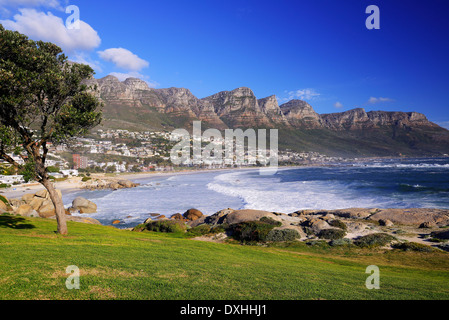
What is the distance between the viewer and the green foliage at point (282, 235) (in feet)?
81.6

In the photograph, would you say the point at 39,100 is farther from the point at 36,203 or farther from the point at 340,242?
the point at 36,203

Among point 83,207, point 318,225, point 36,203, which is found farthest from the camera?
point 83,207

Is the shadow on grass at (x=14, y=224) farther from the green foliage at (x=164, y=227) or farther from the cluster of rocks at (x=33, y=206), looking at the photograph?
the green foliage at (x=164, y=227)

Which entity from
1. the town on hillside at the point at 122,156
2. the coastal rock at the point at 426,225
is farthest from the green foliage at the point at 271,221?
the town on hillside at the point at 122,156

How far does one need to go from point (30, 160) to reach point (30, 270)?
30.7ft

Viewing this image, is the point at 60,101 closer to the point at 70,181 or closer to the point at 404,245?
the point at 404,245

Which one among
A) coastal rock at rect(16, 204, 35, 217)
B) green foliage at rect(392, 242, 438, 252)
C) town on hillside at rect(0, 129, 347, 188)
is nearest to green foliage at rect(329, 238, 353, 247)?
green foliage at rect(392, 242, 438, 252)

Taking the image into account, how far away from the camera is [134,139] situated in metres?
182

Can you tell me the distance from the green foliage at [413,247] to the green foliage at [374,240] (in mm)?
812

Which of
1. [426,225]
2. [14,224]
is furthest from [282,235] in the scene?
[14,224]

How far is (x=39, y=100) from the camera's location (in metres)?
15.4

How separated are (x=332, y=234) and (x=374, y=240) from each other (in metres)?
3.63
